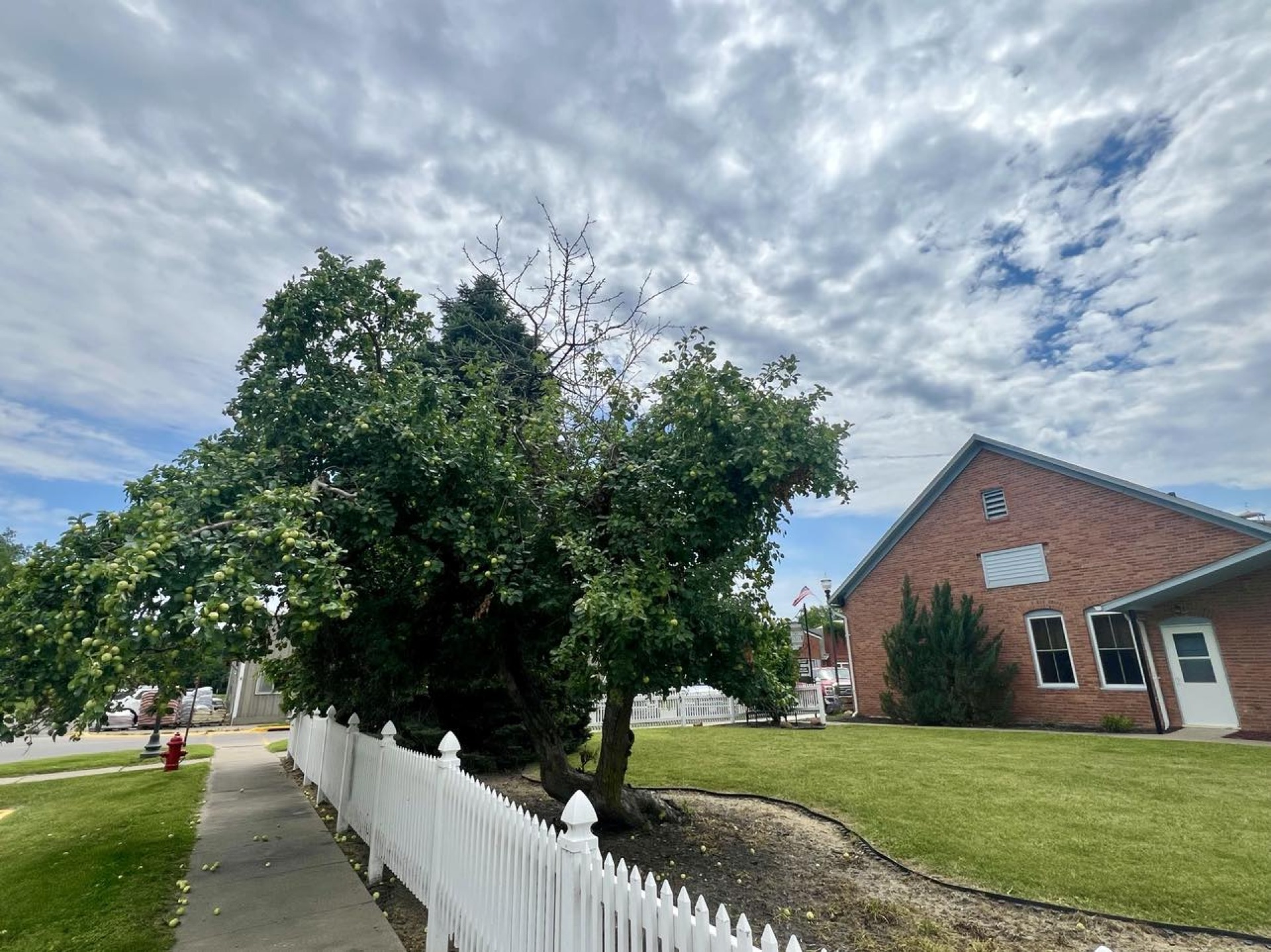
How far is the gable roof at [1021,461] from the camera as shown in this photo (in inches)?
523

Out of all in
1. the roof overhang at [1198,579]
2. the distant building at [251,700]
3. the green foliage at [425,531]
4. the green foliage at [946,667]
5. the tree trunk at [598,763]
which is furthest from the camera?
the distant building at [251,700]

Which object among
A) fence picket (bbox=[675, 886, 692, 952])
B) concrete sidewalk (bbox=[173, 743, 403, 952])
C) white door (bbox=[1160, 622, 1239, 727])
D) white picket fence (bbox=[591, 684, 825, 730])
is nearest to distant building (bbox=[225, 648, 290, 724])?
white picket fence (bbox=[591, 684, 825, 730])

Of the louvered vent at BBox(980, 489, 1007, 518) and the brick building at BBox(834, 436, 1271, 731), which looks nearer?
the brick building at BBox(834, 436, 1271, 731)

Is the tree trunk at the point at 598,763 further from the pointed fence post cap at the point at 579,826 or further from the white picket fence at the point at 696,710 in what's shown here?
the white picket fence at the point at 696,710

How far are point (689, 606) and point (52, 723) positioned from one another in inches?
166

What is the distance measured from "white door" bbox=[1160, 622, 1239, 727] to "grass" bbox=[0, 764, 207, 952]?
18859 mm

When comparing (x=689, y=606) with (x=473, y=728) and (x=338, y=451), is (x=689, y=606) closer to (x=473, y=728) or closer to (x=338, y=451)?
(x=338, y=451)

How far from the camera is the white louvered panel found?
16.2m

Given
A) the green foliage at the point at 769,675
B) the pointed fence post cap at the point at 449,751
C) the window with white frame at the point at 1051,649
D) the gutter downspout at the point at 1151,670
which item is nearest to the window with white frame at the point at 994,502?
the window with white frame at the point at 1051,649

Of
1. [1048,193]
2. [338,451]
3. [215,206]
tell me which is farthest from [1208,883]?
[215,206]

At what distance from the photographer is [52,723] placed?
350 centimetres

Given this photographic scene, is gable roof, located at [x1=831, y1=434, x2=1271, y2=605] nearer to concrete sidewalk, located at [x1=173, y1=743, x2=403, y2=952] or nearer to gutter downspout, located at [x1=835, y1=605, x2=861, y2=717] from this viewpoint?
gutter downspout, located at [x1=835, y1=605, x2=861, y2=717]

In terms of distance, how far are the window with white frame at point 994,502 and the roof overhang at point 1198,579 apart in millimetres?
3488

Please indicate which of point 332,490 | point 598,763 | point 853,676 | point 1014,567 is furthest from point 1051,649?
point 332,490
